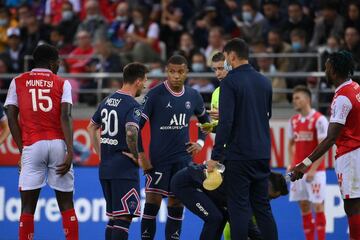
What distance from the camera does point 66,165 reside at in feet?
35.2

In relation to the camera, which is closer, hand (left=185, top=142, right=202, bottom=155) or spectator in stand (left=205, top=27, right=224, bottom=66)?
hand (left=185, top=142, right=202, bottom=155)

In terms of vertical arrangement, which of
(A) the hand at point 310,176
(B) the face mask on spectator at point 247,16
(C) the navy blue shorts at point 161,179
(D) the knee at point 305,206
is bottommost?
(D) the knee at point 305,206

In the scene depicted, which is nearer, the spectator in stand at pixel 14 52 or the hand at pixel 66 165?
the hand at pixel 66 165

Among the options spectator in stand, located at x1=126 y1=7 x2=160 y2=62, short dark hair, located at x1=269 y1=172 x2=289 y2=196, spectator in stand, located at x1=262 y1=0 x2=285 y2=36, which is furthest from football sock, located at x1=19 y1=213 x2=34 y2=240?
spectator in stand, located at x1=262 y1=0 x2=285 y2=36

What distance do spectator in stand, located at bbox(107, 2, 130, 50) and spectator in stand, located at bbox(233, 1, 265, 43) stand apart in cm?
246

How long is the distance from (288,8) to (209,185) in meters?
9.74

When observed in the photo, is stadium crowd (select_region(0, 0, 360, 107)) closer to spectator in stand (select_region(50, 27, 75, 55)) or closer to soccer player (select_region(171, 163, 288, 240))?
spectator in stand (select_region(50, 27, 75, 55))

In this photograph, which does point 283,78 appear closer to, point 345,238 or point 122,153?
point 345,238

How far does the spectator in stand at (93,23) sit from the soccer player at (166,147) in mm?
8648

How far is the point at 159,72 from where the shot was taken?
1812 centimetres

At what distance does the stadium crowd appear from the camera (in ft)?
58.4

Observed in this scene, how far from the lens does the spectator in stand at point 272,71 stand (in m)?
17.2

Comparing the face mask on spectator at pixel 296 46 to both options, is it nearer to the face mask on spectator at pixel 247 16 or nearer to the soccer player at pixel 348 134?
the face mask on spectator at pixel 247 16

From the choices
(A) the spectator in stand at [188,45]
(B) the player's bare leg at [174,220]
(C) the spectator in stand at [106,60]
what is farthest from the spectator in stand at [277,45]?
(B) the player's bare leg at [174,220]
